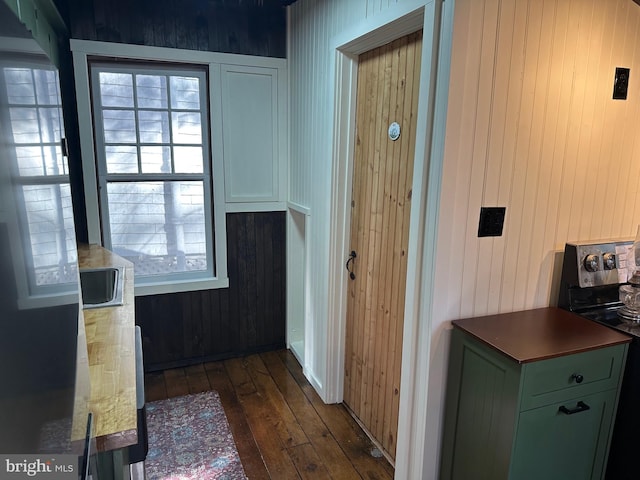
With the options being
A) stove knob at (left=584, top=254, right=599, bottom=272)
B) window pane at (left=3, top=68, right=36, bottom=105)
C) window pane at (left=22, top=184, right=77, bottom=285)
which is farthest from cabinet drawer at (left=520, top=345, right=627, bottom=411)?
window pane at (left=3, top=68, right=36, bottom=105)

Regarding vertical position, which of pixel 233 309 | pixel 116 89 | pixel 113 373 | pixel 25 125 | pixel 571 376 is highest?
pixel 116 89

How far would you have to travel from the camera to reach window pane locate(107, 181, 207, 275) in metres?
3.03

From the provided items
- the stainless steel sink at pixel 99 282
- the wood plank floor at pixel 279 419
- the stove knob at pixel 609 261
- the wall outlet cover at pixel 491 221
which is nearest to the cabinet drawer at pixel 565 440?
the stove knob at pixel 609 261

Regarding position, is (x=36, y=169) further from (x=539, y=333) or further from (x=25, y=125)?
(x=539, y=333)

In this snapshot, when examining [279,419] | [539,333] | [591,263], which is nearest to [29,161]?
[539,333]

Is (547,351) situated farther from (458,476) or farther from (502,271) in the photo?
(458,476)

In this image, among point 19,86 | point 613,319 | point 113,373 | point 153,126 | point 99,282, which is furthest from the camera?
point 153,126

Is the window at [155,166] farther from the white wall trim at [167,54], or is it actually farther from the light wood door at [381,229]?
the light wood door at [381,229]

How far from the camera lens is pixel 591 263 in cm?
194

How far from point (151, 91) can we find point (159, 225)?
3.02 ft

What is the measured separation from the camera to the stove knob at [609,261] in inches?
77.8

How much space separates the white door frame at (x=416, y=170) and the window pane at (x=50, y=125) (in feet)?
4.33

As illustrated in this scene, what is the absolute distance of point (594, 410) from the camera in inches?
68.1

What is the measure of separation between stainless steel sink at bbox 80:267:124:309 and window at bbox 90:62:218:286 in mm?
629
